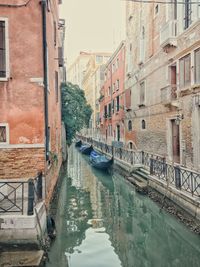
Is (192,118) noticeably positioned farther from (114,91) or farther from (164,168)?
(114,91)

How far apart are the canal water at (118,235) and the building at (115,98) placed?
13.1m

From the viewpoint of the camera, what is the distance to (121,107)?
25594 mm

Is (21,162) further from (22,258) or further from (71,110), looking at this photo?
(71,110)

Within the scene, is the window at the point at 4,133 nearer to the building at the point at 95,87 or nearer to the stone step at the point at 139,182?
the stone step at the point at 139,182

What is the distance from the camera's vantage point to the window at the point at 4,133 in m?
8.23

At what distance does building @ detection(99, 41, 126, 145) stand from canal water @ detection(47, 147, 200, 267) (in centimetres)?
1315

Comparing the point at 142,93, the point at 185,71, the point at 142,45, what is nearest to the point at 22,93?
the point at 185,71

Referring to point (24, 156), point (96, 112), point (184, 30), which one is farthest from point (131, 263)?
point (96, 112)

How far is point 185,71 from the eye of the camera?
1339cm

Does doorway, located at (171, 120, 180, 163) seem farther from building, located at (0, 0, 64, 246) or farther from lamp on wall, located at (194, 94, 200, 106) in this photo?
building, located at (0, 0, 64, 246)

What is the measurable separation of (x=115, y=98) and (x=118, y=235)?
827 inches

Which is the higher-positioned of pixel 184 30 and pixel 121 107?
pixel 184 30

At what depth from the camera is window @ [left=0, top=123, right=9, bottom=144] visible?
324 inches

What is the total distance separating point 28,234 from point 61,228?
281 centimetres
